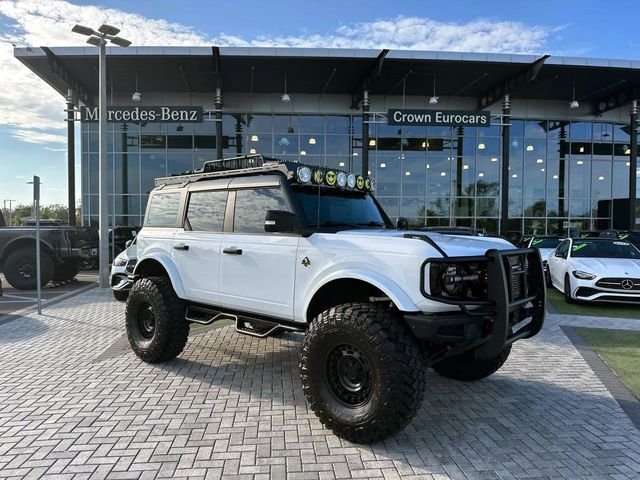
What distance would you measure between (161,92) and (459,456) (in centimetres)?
2169

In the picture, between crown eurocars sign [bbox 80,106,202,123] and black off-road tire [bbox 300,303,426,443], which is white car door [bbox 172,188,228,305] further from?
crown eurocars sign [bbox 80,106,202,123]

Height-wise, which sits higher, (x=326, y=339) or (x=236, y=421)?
(x=326, y=339)

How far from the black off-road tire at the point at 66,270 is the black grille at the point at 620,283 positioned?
13529 millimetres

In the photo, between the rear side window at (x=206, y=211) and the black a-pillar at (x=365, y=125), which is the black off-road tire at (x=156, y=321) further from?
the black a-pillar at (x=365, y=125)

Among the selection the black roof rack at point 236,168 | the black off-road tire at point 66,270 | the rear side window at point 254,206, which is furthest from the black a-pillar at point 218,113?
the rear side window at point 254,206

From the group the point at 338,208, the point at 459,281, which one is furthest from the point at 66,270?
the point at 459,281

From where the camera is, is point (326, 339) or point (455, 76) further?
point (455, 76)

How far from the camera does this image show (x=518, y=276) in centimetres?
370

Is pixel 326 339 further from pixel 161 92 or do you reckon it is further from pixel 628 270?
pixel 161 92

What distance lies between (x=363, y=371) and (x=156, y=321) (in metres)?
2.78

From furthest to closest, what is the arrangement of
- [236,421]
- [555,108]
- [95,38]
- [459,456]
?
1. [555,108]
2. [95,38]
3. [236,421]
4. [459,456]

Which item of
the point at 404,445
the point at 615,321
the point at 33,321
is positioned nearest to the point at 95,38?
the point at 33,321

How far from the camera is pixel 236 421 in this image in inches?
148

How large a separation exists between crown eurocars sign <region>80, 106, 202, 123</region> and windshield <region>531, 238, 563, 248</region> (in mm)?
12592
